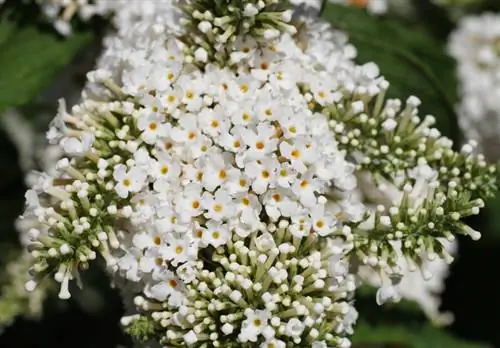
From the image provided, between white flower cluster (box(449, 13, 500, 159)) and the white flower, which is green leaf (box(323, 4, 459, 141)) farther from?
the white flower

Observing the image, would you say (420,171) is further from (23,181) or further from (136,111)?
(23,181)

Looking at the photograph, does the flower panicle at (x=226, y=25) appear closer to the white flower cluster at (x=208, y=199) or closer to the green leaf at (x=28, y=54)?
the white flower cluster at (x=208, y=199)

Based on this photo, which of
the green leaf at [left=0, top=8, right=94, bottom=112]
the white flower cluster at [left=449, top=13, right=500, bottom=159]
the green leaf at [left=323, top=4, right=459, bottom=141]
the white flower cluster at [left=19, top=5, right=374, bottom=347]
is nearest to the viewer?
the white flower cluster at [left=19, top=5, right=374, bottom=347]

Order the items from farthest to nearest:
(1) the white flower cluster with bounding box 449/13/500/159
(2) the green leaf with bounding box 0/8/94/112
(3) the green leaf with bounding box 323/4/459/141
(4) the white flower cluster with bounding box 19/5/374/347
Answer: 1. (1) the white flower cluster with bounding box 449/13/500/159
2. (3) the green leaf with bounding box 323/4/459/141
3. (2) the green leaf with bounding box 0/8/94/112
4. (4) the white flower cluster with bounding box 19/5/374/347

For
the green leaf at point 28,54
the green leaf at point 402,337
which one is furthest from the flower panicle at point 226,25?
the green leaf at point 402,337

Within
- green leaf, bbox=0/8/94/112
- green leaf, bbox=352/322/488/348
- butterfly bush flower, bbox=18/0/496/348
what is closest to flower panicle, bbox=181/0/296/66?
butterfly bush flower, bbox=18/0/496/348

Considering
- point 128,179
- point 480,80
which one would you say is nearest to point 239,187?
point 128,179

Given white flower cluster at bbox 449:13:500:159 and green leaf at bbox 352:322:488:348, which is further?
white flower cluster at bbox 449:13:500:159
